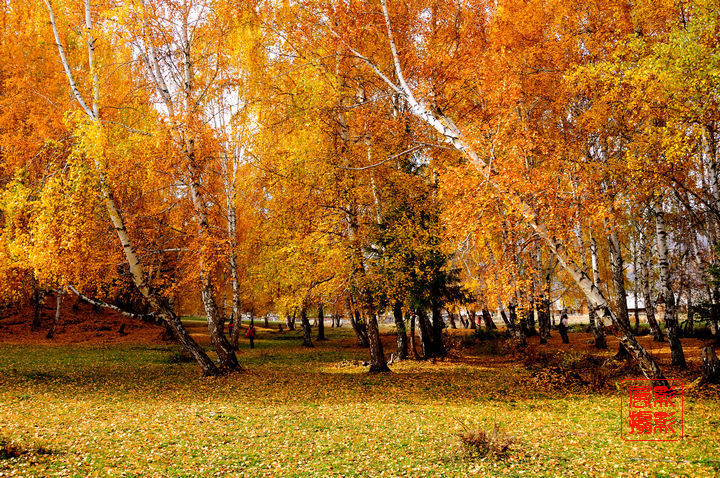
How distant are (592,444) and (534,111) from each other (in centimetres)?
1574

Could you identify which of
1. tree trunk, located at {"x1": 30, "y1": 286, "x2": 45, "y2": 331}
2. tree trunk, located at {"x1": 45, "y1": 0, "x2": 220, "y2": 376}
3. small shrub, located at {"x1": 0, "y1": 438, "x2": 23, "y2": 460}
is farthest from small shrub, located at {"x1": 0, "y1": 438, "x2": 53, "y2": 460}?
tree trunk, located at {"x1": 30, "y1": 286, "x2": 45, "y2": 331}

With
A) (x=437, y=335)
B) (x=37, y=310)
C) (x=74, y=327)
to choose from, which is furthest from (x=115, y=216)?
(x=74, y=327)

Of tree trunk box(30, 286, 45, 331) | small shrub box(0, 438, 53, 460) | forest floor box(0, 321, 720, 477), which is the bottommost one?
forest floor box(0, 321, 720, 477)

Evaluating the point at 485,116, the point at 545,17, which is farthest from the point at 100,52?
the point at 545,17

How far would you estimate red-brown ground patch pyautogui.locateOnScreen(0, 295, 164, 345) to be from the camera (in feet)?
81.8

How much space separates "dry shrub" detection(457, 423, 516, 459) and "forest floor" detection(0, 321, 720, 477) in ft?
0.53

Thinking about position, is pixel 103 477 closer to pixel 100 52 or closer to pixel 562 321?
pixel 100 52

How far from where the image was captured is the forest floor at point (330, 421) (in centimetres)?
648

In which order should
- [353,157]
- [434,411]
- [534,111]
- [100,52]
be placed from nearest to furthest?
[434,411] → [353,157] → [534,111] → [100,52]

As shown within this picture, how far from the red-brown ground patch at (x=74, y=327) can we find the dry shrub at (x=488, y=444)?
81.8 feet

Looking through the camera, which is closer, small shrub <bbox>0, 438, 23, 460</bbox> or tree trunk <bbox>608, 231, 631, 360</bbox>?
small shrub <bbox>0, 438, 23, 460</bbox>

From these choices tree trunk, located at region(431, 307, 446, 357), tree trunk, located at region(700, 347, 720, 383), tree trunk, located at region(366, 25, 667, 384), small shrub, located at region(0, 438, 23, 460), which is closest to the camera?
small shrub, located at region(0, 438, 23, 460)

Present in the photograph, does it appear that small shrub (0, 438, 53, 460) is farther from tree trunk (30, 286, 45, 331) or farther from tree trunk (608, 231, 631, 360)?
tree trunk (30, 286, 45, 331)

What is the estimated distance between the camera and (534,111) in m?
19.2
